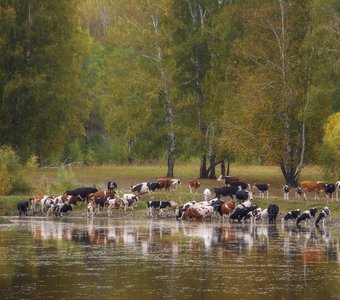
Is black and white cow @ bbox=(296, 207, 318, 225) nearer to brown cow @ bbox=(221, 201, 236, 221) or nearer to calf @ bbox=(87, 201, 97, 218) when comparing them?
brown cow @ bbox=(221, 201, 236, 221)

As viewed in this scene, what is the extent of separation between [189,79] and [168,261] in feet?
130

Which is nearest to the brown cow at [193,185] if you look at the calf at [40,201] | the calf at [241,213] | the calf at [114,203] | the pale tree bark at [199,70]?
the calf at [114,203]

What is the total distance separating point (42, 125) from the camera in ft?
220

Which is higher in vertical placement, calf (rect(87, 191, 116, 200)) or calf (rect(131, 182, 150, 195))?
calf (rect(131, 182, 150, 195))

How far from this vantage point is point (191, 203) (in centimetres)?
4797

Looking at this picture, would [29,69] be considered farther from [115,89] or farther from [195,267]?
[195,267]

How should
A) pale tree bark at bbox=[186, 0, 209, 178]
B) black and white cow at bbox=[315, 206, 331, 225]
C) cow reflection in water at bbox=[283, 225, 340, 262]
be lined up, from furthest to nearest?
pale tree bark at bbox=[186, 0, 209, 178]
black and white cow at bbox=[315, 206, 331, 225]
cow reflection in water at bbox=[283, 225, 340, 262]

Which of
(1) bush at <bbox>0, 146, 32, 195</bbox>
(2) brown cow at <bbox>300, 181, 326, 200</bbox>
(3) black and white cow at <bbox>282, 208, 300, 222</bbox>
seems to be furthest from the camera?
(1) bush at <bbox>0, 146, 32, 195</bbox>

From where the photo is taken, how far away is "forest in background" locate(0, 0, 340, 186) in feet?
200

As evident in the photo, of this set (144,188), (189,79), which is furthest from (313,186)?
(189,79)

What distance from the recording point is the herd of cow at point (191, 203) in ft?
149

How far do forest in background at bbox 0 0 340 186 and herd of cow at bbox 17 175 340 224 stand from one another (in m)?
6.66

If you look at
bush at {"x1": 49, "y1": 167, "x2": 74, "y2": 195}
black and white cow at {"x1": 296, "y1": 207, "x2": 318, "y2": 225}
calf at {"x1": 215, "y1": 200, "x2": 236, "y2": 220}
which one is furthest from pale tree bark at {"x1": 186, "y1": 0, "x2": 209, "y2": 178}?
black and white cow at {"x1": 296, "y1": 207, "x2": 318, "y2": 225}

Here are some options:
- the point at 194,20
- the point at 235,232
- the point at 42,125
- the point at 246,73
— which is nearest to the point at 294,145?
the point at 246,73
